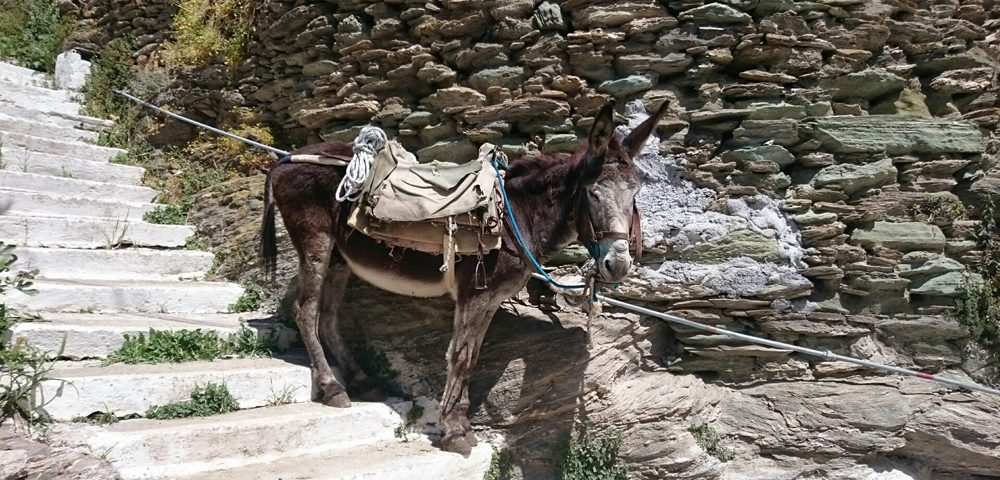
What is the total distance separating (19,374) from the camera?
292cm

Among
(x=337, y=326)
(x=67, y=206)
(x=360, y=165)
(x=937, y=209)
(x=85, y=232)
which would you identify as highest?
(x=937, y=209)

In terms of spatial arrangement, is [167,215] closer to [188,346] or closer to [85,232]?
[85,232]

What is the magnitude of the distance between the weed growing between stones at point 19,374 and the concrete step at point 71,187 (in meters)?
2.16

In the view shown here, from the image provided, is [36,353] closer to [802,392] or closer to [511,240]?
[511,240]

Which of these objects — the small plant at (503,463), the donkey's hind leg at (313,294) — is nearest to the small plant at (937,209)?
the small plant at (503,463)

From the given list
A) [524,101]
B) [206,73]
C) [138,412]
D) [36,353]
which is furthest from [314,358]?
[206,73]

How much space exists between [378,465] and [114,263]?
114 inches

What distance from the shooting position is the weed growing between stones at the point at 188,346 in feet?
12.2

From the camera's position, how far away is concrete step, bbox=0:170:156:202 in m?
5.00

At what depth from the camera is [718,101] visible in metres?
4.57

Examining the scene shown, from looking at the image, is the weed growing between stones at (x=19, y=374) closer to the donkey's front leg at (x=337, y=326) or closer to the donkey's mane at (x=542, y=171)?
the donkey's front leg at (x=337, y=326)

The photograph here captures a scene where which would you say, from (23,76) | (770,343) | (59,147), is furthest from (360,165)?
(23,76)

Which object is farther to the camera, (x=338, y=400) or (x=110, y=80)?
(x=110, y=80)

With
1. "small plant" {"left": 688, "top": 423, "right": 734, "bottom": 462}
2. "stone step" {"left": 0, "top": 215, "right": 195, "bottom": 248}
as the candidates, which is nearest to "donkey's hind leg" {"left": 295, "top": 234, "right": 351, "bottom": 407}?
"stone step" {"left": 0, "top": 215, "right": 195, "bottom": 248}
